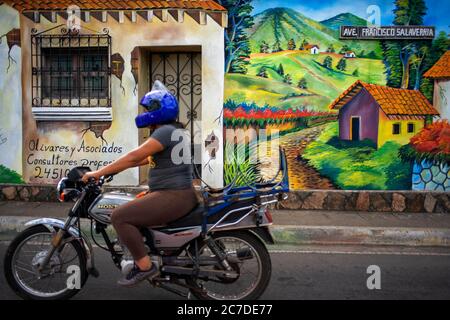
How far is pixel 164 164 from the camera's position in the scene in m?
3.90

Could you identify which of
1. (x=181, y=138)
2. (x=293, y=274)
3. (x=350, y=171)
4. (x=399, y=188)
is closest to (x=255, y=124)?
(x=350, y=171)

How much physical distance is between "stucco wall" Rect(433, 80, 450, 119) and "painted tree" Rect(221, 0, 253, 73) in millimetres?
3390

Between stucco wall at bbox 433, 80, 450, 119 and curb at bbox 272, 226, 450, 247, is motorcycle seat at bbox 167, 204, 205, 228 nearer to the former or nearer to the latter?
curb at bbox 272, 226, 450, 247

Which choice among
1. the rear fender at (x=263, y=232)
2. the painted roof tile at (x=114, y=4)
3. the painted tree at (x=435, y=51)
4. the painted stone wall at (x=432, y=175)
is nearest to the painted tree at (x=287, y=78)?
the painted roof tile at (x=114, y=4)

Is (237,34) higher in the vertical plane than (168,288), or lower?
higher

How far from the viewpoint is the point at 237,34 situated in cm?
838

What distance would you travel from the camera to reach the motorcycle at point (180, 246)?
394cm

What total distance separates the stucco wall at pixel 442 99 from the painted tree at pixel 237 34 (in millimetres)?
3390

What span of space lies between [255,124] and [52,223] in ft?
16.4

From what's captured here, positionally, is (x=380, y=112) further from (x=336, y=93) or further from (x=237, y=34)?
(x=237, y=34)

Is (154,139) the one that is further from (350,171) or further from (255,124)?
(350,171)

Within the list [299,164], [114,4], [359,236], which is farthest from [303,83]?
[114,4]

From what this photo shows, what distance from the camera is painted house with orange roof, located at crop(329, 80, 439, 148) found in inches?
326

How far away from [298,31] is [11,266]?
6.22 m
